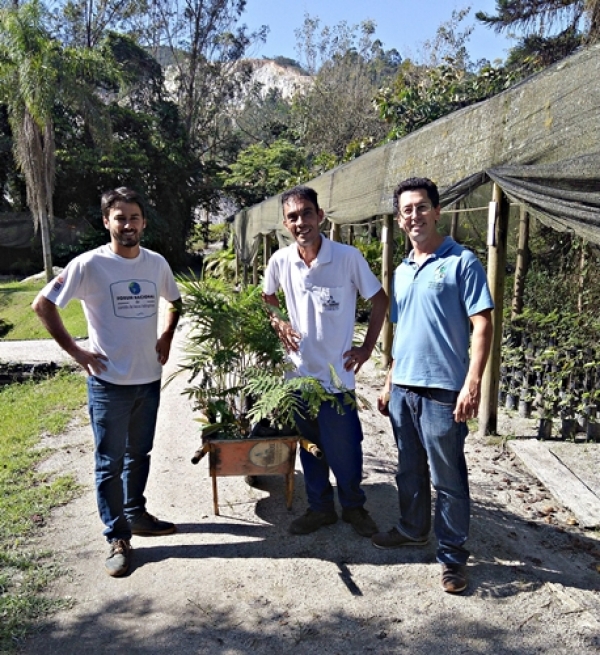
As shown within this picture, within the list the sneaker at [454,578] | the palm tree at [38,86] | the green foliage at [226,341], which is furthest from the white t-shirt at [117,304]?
the palm tree at [38,86]

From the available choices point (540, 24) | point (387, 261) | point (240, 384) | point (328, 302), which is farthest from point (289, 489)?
point (540, 24)

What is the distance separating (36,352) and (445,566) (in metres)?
8.89

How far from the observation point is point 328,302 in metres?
3.14

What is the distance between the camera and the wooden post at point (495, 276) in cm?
476

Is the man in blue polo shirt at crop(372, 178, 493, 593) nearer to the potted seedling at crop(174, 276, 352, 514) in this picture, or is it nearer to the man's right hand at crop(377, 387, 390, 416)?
the man's right hand at crop(377, 387, 390, 416)

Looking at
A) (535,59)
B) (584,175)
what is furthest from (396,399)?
(535,59)

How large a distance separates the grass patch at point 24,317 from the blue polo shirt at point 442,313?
33.1ft

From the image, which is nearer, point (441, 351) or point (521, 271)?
point (441, 351)

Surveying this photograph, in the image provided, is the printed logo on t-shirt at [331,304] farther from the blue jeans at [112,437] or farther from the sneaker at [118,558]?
the sneaker at [118,558]

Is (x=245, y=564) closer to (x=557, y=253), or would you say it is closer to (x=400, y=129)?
(x=557, y=253)

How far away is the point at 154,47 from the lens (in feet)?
125

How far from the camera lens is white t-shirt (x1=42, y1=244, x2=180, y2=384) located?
3.01 metres

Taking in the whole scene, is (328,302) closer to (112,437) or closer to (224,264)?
(112,437)

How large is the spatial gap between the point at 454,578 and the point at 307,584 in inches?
27.4
